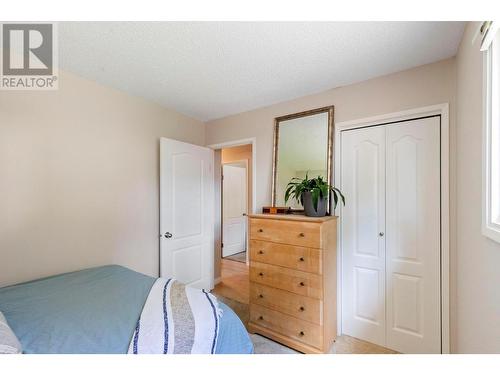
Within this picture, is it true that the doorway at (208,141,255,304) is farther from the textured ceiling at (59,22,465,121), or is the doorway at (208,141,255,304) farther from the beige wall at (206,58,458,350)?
the textured ceiling at (59,22,465,121)

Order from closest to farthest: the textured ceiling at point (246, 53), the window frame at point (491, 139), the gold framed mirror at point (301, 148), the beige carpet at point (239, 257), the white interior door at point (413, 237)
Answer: the window frame at point (491, 139), the textured ceiling at point (246, 53), the white interior door at point (413, 237), the gold framed mirror at point (301, 148), the beige carpet at point (239, 257)

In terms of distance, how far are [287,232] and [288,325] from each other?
815 millimetres

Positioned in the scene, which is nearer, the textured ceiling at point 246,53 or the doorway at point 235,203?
the textured ceiling at point 246,53

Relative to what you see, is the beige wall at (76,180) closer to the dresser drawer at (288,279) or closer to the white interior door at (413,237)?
the dresser drawer at (288,279)

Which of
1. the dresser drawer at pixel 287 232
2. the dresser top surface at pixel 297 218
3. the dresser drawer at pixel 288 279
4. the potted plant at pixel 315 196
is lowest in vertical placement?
the dresser drawer at pixel 288 279

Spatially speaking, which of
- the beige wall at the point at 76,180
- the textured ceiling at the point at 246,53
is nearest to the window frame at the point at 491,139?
the textured ceiling at the point at 246,53

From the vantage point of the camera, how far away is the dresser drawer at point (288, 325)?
185 cm

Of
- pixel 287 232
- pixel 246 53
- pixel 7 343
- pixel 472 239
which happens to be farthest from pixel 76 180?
pixel 472 239

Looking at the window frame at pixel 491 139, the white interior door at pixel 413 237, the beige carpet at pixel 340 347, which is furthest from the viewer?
the beige carpet at pixel 340 347

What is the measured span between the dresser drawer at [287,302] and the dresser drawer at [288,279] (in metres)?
0.05

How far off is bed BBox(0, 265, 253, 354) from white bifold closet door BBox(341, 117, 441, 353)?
1333 millimetres
